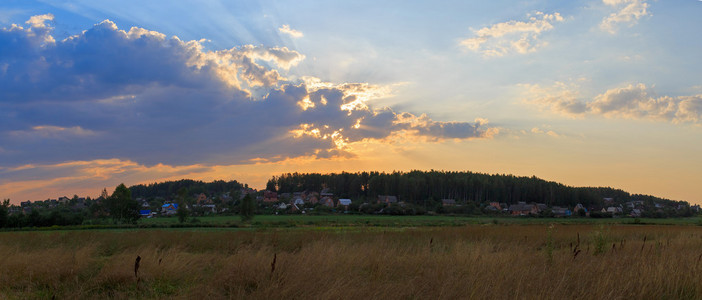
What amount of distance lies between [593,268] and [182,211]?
5681 cm

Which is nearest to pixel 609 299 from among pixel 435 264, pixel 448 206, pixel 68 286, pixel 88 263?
pixel 435 264

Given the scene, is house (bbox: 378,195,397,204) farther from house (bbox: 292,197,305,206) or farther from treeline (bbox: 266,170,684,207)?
house (bbox: 292,197,305,206)

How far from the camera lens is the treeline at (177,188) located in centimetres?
15975

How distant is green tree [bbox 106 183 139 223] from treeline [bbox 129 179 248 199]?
9242 centimetres

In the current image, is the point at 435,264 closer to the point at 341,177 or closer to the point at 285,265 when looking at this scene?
the point at 285,265

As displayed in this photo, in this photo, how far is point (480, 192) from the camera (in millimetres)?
127188

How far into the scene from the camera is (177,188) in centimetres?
16225

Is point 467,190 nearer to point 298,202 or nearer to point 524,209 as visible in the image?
point 524,209

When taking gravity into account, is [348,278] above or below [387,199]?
above

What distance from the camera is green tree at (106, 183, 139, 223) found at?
5800 cm

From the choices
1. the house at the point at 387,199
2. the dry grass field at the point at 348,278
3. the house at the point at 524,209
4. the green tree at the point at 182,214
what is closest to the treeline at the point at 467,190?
the house at the point at 387,199

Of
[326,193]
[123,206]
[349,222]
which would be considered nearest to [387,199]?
[326,193]

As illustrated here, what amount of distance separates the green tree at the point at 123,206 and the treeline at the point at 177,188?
303 feet

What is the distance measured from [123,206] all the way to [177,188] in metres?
111
